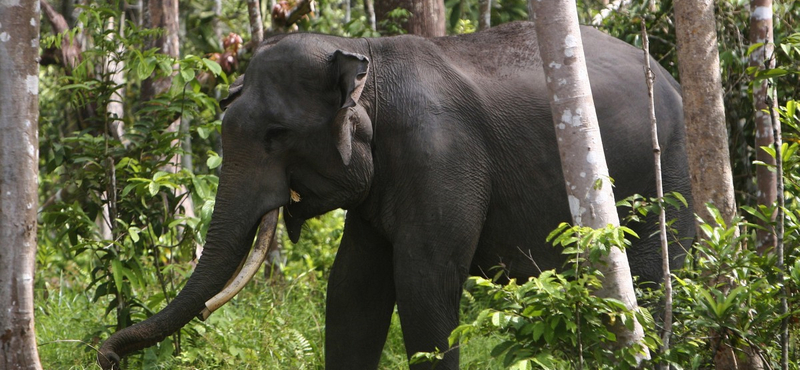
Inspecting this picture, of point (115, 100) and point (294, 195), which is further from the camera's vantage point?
point (115, 100)

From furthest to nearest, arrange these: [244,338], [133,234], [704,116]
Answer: [244,338] < [133,234] < [704,116]

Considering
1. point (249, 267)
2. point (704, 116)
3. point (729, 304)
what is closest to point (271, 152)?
point (249, 267)

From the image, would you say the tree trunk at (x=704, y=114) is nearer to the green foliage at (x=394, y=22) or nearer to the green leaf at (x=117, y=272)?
the green foliage at (x=394, y=22)

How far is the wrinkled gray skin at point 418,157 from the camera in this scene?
413cm

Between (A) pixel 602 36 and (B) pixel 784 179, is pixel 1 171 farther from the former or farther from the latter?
(B) pixel 784 179

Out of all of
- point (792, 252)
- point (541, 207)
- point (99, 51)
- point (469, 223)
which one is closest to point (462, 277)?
point (469, 223)

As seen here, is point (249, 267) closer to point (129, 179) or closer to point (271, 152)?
point (271, 152)

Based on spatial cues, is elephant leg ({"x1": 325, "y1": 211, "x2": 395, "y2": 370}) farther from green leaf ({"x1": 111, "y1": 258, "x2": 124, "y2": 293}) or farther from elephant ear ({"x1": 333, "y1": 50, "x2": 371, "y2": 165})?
green leaf ({"x1": 111, "y1": 258, "x2": 124, "y2": 293})

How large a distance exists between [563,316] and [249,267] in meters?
1.66

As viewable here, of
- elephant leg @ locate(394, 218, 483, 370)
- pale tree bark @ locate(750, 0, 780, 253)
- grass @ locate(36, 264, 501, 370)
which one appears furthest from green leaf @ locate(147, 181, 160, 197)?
pale tree bark @ locate(750, 0, 780, 253)

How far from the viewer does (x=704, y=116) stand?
4.11 meters

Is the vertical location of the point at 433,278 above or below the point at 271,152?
below

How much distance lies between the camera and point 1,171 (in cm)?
404

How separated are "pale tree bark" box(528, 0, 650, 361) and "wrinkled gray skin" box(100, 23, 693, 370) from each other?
0.87 meters
